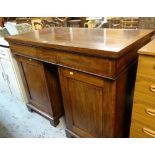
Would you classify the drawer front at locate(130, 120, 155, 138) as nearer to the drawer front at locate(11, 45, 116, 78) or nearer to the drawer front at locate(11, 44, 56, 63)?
the drawer front at locate(11, 45, 116, 78)

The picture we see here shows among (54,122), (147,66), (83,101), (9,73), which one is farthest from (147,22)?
(9,73)

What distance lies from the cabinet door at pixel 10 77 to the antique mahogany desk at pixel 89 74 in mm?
299

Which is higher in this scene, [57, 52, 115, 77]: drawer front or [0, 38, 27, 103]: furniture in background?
[57, 52, 115, 77]: drawer front

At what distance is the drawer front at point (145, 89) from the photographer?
79 cm

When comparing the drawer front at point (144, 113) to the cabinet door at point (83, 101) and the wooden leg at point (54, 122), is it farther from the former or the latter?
the wooden leg at point (54, 122)

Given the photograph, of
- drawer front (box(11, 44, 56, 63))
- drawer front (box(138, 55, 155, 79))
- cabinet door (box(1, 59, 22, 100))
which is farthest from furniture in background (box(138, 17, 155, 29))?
cabinet door (box(1, 59, 22, 100))

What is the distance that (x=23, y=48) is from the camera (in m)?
1.29

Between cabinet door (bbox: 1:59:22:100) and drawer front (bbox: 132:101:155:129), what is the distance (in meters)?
1.33

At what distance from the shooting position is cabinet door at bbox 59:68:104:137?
96 cm

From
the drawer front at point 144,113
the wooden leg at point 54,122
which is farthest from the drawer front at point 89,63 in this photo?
the wooden leg at point 54,122

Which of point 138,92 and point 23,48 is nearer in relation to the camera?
point 138,92

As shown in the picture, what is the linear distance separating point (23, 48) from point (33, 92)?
0.49m
